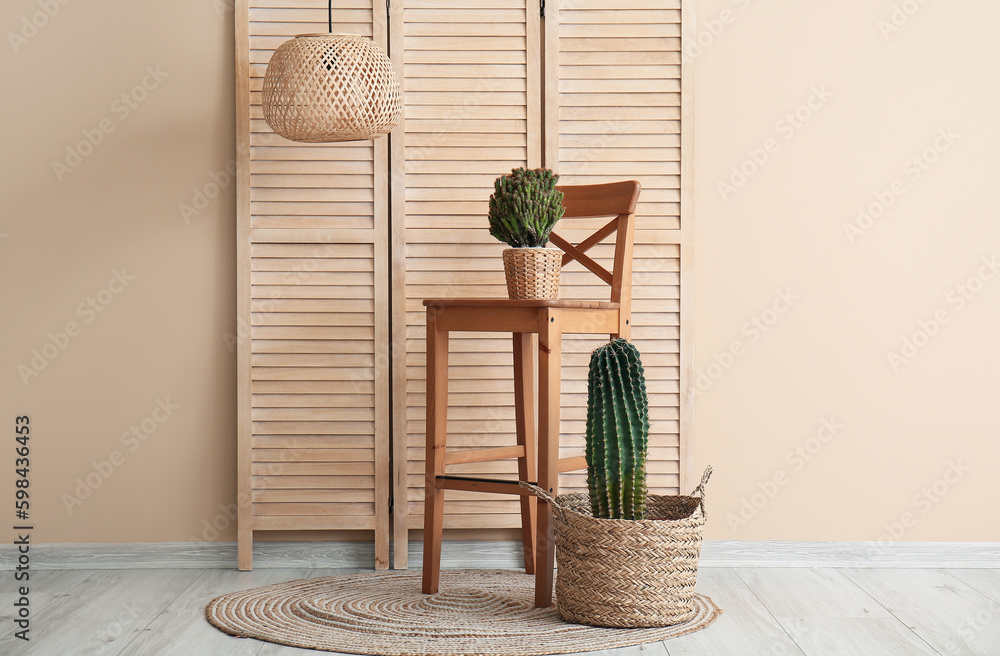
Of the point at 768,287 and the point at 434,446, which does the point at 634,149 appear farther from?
the point at 434,446

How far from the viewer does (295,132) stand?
6.90 ft

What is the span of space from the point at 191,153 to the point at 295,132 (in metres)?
0.49

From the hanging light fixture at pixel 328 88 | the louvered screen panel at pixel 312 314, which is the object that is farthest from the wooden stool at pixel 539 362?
the hanging light fixture at pixel 328 88

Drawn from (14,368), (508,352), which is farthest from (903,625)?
(14,368)

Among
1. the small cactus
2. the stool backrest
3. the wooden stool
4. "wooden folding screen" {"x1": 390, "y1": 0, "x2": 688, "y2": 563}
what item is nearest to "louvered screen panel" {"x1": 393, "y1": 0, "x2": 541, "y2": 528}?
"wooden folding screen" {"x1": 390, "y1": 0, "x2": 688, "y2": 563}

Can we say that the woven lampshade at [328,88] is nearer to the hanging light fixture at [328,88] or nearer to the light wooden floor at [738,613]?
the hanging light fixture at [328,88]

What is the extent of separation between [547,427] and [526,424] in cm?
34

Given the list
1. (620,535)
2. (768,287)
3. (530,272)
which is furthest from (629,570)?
(768,287)

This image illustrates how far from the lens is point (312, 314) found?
2.40m

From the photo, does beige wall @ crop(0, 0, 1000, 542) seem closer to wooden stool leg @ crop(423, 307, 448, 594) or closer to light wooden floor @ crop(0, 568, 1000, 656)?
light wooden floor @ crop(0, 568, 1000, 656)

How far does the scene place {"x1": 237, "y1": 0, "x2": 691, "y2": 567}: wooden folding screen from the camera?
2383 mm

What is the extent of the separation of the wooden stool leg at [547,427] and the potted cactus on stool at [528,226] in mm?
142

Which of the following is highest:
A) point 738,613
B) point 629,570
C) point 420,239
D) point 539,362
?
point 420,239

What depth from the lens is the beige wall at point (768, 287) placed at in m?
2.42
